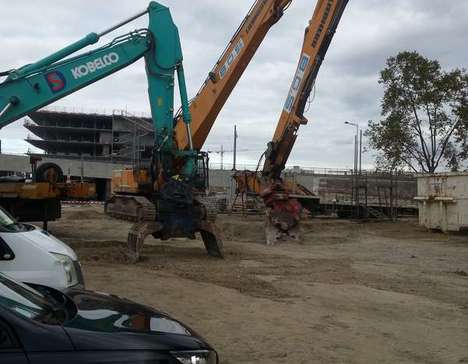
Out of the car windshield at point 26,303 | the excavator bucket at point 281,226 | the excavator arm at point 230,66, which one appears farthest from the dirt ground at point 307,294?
the excavator arm at point 230,66

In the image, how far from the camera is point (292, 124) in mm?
20297

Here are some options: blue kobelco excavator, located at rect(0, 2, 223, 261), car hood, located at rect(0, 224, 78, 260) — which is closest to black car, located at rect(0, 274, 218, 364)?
car hood, located at rect(0, 224, 78, 260)

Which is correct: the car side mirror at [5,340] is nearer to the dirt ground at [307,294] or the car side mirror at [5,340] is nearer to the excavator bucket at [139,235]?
the dirt ground at [307,294]

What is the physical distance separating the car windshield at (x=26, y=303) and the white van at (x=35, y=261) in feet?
6.74

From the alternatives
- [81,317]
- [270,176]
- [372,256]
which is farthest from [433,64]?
[81,317]

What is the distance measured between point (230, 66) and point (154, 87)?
4.00 meters

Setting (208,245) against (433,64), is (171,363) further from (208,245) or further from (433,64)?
(433,64)

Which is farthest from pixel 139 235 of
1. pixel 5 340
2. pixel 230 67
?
pixel 5 340

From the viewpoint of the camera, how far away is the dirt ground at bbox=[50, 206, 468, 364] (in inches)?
260

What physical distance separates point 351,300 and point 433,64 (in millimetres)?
28956

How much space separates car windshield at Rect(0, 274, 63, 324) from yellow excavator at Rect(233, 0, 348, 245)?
48.4 feet

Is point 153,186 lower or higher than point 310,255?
higher

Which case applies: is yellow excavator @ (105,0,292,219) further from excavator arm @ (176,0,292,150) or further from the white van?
the white van

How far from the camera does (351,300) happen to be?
931 centimetres
